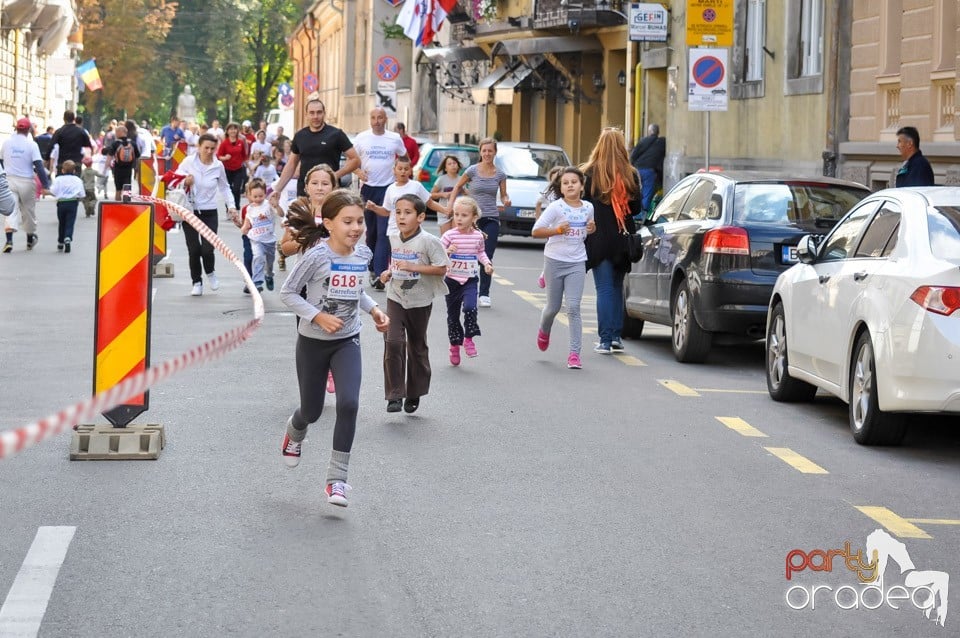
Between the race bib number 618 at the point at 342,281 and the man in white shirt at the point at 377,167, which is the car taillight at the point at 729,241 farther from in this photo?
the man in white shirt at the point at 377,167

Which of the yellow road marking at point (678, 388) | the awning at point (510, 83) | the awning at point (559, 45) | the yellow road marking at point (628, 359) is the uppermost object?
the awning at point (559, 45)

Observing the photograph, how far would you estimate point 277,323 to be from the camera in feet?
51.6

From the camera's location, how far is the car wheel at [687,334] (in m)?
13.5

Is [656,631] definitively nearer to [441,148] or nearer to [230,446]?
[230,446]

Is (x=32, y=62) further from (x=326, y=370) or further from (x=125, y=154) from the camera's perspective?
(x=326, y=370)

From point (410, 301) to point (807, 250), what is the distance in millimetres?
2574

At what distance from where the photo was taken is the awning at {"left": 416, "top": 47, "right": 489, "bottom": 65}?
170 feet

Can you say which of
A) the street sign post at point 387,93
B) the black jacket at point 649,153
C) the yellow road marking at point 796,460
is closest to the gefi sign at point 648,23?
the black jacket at point 649,153

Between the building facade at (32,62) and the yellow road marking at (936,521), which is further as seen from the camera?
the building facade at (32,62)

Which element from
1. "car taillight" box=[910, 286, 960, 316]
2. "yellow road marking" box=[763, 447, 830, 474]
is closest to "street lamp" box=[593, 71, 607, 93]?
"yellow road marking" box=[763, 447, 830, 474]

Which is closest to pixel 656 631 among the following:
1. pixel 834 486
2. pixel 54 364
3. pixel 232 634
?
pixel 232 634

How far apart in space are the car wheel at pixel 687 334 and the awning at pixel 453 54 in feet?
125

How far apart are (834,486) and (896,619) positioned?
8.39 feet

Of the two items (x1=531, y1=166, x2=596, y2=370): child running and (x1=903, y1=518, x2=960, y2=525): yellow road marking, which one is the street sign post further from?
(x1=903, y1=518, x2=960, y2=525): yellow road marking
